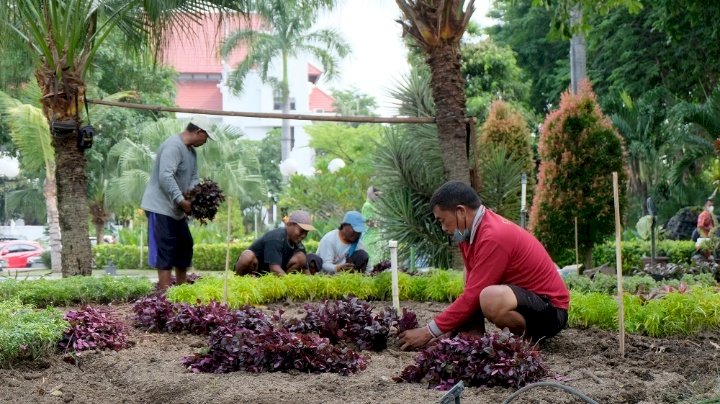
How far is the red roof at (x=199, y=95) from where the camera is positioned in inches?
3201

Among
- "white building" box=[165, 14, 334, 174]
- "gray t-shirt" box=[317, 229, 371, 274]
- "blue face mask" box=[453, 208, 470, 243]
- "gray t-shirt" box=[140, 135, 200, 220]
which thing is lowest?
"gray t-shirt" box=[317, 229, 371, 274]

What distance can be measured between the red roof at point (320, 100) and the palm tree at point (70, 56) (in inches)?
2801

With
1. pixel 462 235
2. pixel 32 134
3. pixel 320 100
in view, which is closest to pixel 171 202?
pixel 462 235

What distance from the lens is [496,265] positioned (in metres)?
6.57

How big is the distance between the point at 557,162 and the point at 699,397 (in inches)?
387

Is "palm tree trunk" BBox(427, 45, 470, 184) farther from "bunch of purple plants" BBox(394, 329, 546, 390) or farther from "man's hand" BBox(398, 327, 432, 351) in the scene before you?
"bunch of purple plants" BBox(394, 329, 546, 390)

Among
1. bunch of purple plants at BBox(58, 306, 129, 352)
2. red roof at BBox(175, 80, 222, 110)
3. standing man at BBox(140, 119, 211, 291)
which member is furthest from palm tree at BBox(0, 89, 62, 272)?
red roof at BBox(175, 80, 222, 110)

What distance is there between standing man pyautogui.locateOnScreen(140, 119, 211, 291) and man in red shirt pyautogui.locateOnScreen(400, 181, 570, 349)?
175 inches

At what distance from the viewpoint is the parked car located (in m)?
38.3

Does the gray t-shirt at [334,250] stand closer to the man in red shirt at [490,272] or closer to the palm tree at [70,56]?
the palm tree at [70,56]

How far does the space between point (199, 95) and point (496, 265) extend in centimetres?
7771

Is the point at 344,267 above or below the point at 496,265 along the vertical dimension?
below

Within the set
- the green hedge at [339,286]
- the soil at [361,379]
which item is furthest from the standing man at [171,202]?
the soil at [361,379]

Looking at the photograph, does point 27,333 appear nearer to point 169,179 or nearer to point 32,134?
point 169,179
